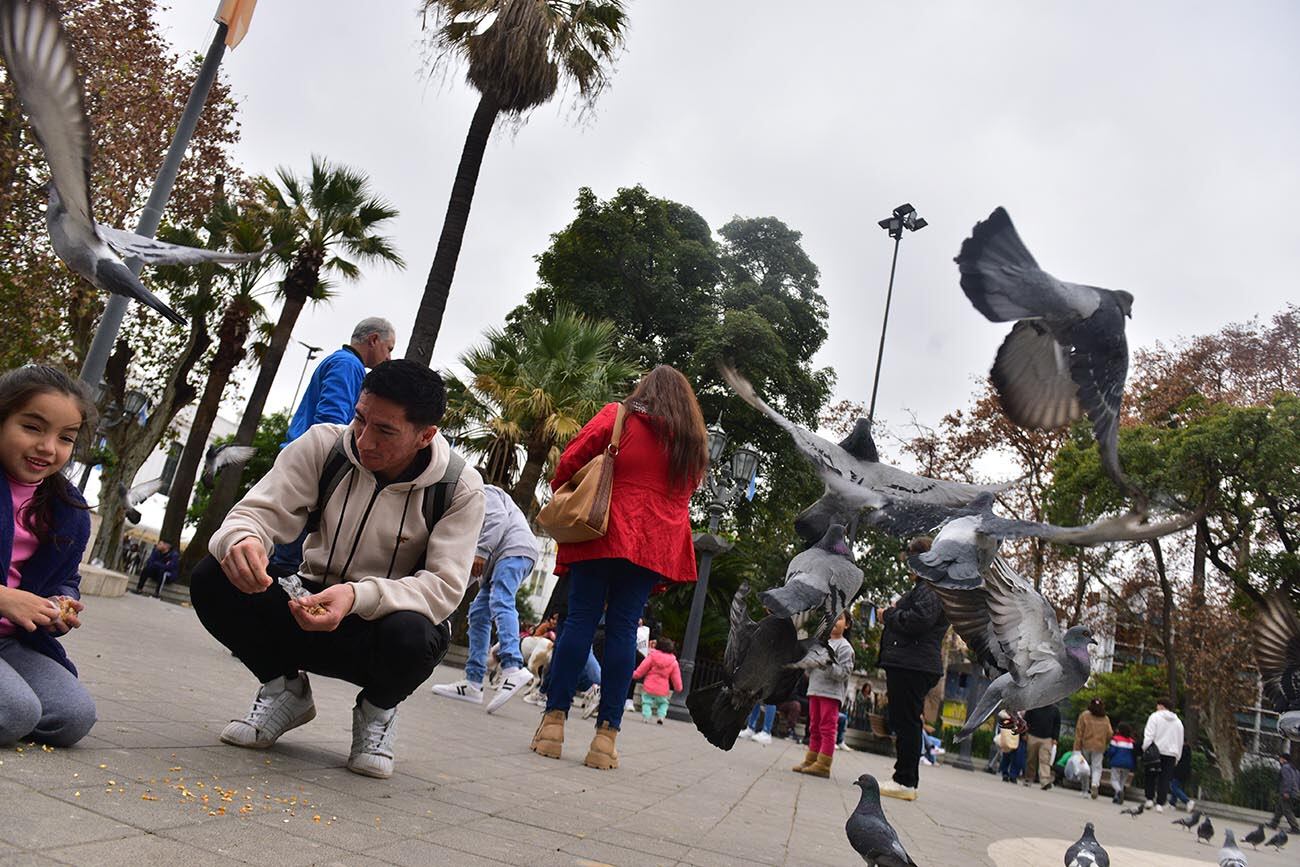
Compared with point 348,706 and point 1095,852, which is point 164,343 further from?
point 1095,852

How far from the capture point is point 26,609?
2.59 m

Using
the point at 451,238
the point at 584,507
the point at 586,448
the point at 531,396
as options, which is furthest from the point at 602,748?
the point at 531,396

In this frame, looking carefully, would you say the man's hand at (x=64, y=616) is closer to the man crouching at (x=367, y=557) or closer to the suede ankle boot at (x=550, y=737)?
the man crouching at (x=367, y=557)

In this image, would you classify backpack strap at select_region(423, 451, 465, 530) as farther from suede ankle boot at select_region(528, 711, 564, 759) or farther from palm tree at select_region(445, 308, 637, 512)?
palm tree at select_region(445, 308, 637, 512)

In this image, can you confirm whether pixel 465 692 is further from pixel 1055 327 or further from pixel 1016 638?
pixel 1055 327

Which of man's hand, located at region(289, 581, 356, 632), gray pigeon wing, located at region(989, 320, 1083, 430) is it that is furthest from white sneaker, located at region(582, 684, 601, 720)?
gray pigeon wing, located at region(989, 320, 1083, 430)

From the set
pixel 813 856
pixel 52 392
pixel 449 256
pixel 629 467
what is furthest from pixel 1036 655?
pixel 449 256

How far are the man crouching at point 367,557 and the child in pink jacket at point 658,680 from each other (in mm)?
9785

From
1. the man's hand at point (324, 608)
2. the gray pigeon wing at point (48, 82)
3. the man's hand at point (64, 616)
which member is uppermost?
the gray pigeon wing at point (48, 82)

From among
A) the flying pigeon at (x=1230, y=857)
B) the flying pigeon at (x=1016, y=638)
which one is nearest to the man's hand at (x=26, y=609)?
the flying pigeon at (x=1016, y=638)

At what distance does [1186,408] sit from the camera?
18.1 metres

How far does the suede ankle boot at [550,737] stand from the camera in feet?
16.4

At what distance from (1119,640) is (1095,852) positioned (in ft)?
91.6

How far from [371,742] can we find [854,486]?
6.24ft
